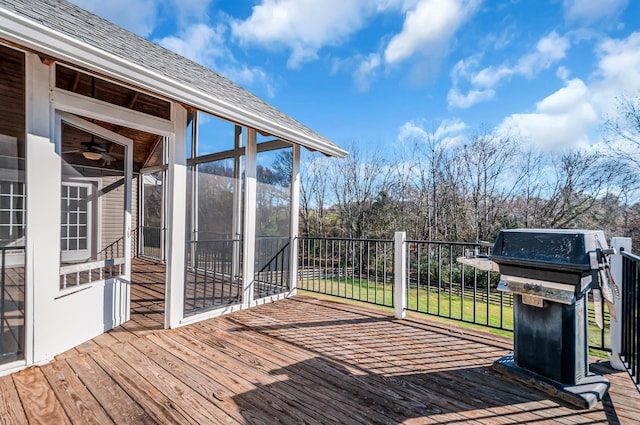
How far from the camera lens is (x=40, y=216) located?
2328 millimetres

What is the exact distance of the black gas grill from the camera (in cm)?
182

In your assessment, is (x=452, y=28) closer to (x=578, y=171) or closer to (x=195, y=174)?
(x=578, y=171)

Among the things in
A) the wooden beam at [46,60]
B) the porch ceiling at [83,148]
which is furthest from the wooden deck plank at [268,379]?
the wooden beam at [46,60]

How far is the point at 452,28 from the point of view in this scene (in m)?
8.18

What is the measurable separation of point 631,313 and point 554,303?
577 millimetres

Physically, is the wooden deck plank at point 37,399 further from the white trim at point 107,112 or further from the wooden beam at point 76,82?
the wooden beam at point 76,82

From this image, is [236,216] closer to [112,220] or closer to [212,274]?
[212,274]

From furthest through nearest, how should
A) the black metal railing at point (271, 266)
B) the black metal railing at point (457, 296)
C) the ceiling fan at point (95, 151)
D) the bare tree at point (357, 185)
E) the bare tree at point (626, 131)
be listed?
the bare tree at point (357, 185), the bare tree at point (626, 131), the black metal railing at point (457, 296), the black metal railing at point (271, 266), the ceiling fan at point (95, 151)

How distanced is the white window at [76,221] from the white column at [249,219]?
1.69m

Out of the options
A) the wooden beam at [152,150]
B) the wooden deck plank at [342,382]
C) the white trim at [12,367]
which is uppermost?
the wooden beam at [152,150]

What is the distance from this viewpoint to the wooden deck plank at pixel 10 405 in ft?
5.47

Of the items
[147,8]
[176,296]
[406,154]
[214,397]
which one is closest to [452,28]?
[406,154]

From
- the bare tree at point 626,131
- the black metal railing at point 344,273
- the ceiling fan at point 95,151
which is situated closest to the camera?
the ceiling fan at point 95,151

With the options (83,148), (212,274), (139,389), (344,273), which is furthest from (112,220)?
(344,273)
